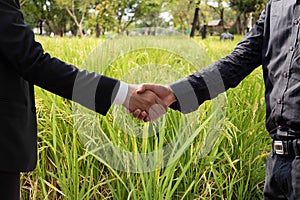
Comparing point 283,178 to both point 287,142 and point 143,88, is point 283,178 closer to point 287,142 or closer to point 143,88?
point 287,142

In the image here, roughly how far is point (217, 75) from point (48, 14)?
2300cm

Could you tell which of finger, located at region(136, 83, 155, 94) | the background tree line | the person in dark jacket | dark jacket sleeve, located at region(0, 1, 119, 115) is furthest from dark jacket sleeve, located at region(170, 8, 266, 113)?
the background tree line

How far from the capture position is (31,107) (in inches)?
47.4

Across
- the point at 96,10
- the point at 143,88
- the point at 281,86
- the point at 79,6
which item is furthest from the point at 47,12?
the point at 281,86

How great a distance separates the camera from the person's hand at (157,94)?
5.19 ft

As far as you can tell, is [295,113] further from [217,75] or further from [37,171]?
[37,171]

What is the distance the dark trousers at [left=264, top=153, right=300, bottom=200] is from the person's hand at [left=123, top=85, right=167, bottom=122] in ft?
1.70

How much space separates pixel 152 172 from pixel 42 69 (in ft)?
1.56

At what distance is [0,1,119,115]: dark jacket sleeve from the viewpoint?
3.64ft

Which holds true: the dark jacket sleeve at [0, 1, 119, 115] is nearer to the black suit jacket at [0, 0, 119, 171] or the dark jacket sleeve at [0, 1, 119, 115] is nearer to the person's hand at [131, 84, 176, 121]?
the black suit jacket at [0, 0, 119, 171]

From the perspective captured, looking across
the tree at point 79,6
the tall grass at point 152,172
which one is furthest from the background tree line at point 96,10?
the tall grass at point 152,172

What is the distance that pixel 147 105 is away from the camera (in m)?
1.61

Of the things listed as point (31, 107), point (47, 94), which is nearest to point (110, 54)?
point (47, 94)

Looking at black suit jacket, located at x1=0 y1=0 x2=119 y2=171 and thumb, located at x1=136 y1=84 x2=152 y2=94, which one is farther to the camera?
thumb, located at x1=136 y1=84 x2=152 y2=94
